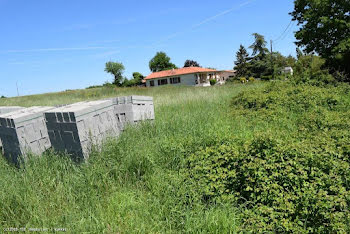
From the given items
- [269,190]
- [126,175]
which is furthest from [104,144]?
[269,190]

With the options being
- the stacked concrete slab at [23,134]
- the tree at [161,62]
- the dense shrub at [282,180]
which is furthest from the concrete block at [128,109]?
the tree at [161,62]

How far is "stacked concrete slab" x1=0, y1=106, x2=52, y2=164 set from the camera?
407cm

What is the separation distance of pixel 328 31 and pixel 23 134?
19.3 m

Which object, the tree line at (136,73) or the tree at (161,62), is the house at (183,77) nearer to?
the tree line at (136,73)

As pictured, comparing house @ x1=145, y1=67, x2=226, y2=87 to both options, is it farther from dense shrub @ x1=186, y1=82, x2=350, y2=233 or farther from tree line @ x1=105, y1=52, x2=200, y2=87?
dense shrub @ x1=186, y1=82, x2=350, y2=233

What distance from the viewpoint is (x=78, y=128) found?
3.64 m

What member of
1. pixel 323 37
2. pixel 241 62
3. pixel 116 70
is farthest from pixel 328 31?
pixel 116 70

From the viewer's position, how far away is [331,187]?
2.41 m

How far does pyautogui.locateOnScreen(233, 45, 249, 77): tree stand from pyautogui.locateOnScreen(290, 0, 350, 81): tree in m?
29.5

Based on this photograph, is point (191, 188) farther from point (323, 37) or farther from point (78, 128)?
point (323, 37)

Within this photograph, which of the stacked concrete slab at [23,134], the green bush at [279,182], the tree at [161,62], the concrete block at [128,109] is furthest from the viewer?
the tree at [161,62]

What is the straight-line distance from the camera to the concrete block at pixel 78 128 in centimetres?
368

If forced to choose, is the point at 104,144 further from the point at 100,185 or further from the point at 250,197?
the point at 250,197

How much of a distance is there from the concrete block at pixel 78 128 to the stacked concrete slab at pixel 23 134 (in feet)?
1.39
